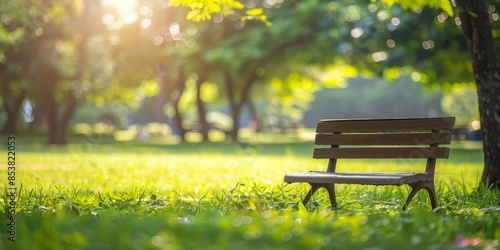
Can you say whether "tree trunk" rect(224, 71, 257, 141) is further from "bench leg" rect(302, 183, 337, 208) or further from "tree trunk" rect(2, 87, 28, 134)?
"bench leg" rect(302, 183, 337, 208)

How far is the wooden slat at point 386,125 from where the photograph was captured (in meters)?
8.23

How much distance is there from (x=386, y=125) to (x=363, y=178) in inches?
44.8

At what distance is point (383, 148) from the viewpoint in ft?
28.4

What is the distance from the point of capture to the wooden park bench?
7.93m

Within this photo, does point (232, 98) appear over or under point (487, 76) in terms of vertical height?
over

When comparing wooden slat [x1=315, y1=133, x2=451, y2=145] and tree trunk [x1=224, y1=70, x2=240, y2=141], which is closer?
wooden slat [x1=315, y1=133, x2=451, y2=145]

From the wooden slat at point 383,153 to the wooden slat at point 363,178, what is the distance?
0.78ft

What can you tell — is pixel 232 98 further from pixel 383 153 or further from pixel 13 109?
pixel 383 153

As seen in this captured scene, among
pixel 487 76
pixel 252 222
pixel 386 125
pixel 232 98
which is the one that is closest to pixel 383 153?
pixel 386 125

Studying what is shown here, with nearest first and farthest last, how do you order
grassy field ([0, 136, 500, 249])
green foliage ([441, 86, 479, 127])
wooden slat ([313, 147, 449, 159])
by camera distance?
grassy field ([0, 136, 500, 249]) → wooden slat ([313, 147, 449, 159]) → green foliage ([441, 86, 479, 127])

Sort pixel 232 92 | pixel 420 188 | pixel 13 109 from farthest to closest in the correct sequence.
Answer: pixel 13 109, pixel 232 92, pixel 420 188

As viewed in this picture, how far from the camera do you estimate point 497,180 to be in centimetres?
1033

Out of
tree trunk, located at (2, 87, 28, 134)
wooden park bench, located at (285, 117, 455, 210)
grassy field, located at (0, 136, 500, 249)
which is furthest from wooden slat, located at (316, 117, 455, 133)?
tree trunk, located at (2, 87, 28, 134)

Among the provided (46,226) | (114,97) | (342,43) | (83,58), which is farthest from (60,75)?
(46,226)
